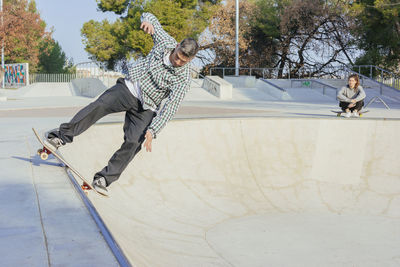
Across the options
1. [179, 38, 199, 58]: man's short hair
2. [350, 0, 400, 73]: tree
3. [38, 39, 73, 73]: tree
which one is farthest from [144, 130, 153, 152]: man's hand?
[38, 39, 73, 73]: tree

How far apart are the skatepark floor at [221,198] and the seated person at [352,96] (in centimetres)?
343

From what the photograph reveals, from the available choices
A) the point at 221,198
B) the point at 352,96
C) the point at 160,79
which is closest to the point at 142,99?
the point at 160,79

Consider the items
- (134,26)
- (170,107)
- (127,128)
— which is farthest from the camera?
(134,26)

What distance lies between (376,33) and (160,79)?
101 feet

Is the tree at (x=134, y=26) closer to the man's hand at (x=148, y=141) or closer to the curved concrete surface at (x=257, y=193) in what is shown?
the curved concrete surface at (x=257, y=193)

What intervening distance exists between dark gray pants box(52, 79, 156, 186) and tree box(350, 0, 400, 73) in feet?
90.7

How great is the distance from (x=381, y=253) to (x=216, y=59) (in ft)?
107

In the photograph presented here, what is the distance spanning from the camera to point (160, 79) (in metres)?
4.25

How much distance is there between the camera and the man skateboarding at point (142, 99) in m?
4.21

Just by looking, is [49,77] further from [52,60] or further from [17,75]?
[52,60]

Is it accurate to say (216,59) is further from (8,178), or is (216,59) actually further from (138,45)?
(8,178)

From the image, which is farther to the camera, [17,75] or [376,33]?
[17,75]

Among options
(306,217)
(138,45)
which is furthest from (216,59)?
(306,217)

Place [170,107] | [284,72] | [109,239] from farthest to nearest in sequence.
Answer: [284,72]
[170,107]
[109,239]
